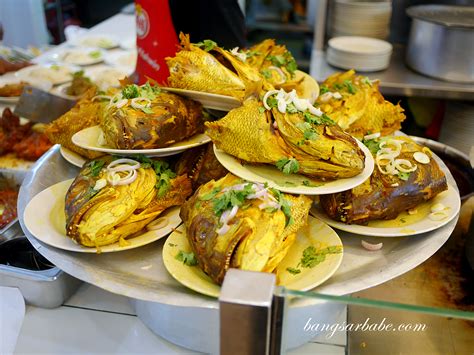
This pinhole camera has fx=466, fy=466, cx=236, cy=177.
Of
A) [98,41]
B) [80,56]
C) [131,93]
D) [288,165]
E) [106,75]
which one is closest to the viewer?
[288,165]

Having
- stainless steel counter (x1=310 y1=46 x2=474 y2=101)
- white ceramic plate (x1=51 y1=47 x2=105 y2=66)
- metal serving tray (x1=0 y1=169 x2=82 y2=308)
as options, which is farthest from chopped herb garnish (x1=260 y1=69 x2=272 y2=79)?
white ceramic plate (x1=51 y1=47 x2=105 y2=66)

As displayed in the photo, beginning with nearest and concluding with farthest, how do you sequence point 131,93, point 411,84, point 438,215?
point 438,215 < point 131,93 < point 411,84

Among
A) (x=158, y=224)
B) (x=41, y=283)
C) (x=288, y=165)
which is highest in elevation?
(x=288, y=165)

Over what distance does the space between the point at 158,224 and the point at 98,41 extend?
3428 mm

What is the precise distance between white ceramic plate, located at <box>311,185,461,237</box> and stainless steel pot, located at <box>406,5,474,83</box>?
1.83 metres

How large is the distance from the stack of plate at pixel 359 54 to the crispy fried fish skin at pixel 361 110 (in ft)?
→ 4.92

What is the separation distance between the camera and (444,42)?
10.2 ft

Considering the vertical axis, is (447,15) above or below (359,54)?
above

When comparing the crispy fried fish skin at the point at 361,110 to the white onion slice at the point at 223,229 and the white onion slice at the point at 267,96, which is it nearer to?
the white onion slice at the point at 267,96

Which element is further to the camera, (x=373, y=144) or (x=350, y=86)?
(x=350, y=86)

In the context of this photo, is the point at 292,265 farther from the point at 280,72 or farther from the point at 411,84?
the point at 411,84

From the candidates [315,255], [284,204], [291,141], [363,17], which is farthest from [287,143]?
[363,17]

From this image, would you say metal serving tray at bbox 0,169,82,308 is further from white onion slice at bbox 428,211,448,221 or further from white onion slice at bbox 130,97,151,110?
white onion slice at bbox 428,211,448,221

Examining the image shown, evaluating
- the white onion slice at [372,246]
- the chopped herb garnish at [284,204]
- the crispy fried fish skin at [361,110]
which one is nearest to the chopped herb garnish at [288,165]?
the chopped herb garnish at [284,204]
